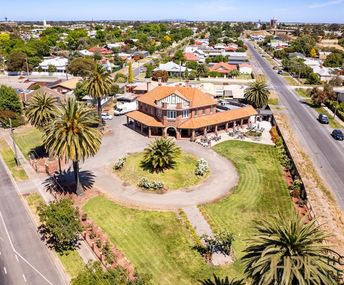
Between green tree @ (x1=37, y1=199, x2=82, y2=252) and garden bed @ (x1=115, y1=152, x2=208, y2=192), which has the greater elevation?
green tree @ (x1=37, y1=199, x2=82, y2=252)

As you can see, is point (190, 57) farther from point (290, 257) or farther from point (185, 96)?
point (290, 257)

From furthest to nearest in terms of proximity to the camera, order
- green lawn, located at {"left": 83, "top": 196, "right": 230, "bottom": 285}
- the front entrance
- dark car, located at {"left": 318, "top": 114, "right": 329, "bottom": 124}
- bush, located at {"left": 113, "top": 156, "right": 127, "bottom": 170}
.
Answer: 1. dark car, located at {"left": 318, "top": 114, "right": 329, "bottom": 124}
2. the front entrance
3. bush, located at {"left": 113, "top": 156, "right": 127, "bottom": 170}
4. green lawn, located at {"left": 83, "top": 196, "right": 230, "bottom": 285}

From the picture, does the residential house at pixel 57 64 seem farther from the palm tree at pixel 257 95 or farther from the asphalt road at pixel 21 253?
the asphalt road at pixel 21 253

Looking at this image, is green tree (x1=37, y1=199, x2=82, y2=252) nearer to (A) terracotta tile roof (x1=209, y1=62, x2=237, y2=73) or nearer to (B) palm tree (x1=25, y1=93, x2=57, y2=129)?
(B) palm tree (x1=25, y1=93, x2=57, y2=129)

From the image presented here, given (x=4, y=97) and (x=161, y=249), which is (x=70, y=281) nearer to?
(x=161, y=249)

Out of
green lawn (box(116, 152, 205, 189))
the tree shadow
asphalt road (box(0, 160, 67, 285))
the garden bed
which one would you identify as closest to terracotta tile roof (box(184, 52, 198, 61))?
green lawn (box(116, 152, 205, 189))

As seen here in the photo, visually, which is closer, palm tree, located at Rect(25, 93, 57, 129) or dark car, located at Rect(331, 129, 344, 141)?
palm tree, located at Rect(25, 93, 57, 129)

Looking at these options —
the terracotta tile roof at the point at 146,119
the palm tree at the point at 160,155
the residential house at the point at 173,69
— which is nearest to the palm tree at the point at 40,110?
the terracotta tile roof at the point at 146,119
